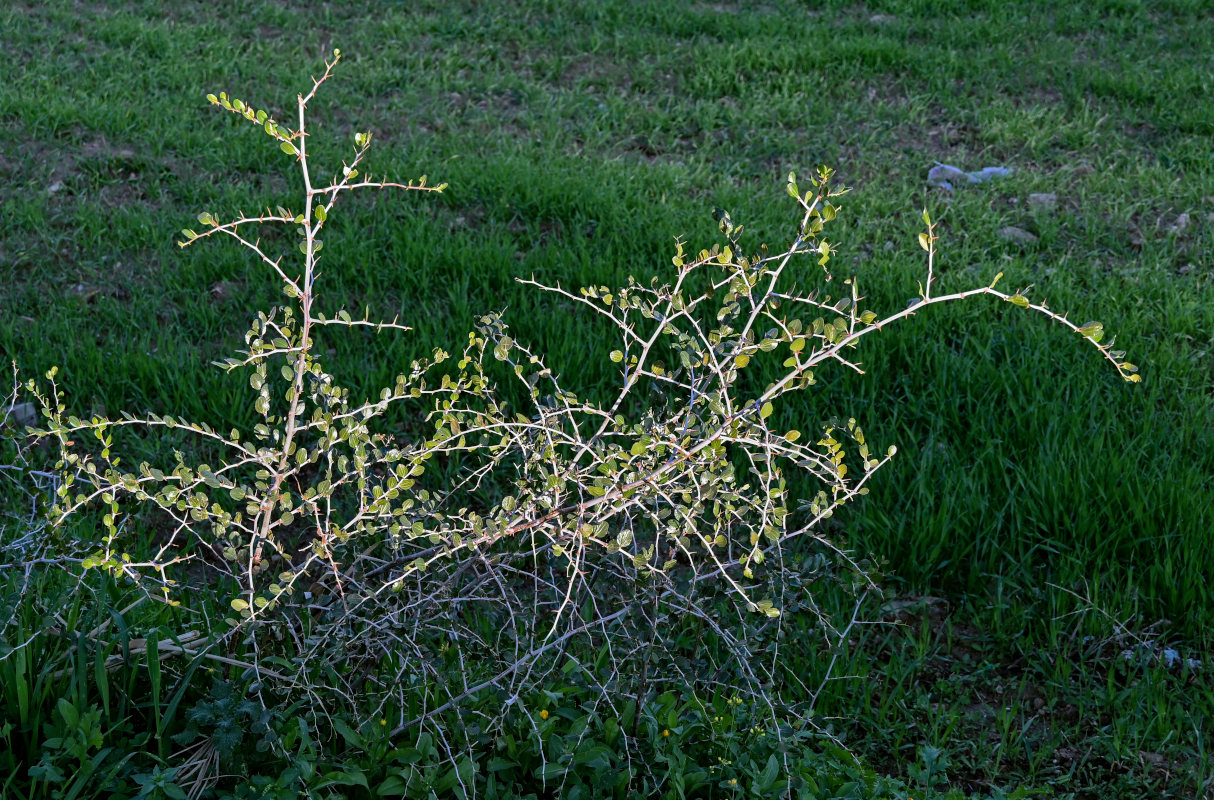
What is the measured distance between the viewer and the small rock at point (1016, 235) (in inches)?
189

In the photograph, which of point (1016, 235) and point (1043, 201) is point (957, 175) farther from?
point (1016, 235)

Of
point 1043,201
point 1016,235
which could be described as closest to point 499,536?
point 1016,235

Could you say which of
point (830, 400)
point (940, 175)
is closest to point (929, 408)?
point (830, 400)

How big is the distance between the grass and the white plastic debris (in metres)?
0.11

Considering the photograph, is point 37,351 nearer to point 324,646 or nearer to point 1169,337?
point 324,646

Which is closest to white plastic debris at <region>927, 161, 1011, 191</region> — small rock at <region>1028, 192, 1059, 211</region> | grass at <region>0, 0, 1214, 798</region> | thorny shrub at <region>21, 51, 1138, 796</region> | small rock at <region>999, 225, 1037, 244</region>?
grass at <region>0, 0, 1214, 798</region>

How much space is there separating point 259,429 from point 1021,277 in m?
3.32

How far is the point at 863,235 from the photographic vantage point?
4758 mm

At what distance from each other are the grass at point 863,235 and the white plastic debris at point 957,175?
11 centimetres

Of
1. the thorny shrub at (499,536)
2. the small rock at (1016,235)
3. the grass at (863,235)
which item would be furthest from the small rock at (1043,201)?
the thorny shrub at (499,536)

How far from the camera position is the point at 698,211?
491cm

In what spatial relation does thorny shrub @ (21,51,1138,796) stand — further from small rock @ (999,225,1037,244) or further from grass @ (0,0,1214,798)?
small rock @ (999,225,1037,244)

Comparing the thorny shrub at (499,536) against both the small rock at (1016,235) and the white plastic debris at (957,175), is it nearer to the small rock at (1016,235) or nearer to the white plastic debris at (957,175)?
the small rock at (1016,235)

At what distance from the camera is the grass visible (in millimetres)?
2900
